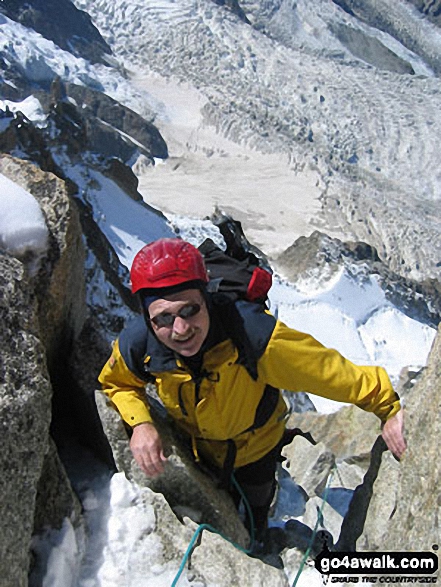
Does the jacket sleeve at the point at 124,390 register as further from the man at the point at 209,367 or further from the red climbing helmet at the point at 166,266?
the red climbing helmet at the point at 166,266

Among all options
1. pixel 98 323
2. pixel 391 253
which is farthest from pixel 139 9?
pixel 98 323

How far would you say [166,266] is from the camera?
81.3 inches

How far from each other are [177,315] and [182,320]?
0.03 metres

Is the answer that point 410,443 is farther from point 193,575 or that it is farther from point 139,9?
point 139,9

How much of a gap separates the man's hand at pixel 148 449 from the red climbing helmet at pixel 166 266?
1.92 ft

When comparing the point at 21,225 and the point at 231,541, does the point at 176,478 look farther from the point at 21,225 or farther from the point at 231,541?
the point at 21,225

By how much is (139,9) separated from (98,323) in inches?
2290

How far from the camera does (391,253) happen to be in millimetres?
30109

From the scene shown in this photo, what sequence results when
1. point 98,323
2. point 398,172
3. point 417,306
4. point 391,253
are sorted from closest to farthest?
point 98,323
point 417,306
point 391,253
point 398,172

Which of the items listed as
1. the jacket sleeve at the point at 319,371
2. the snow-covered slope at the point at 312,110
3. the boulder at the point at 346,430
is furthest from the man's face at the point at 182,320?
the snow-covered slope at the point at 312,110

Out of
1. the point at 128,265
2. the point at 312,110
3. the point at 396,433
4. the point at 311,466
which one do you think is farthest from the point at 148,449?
the point at 312,110

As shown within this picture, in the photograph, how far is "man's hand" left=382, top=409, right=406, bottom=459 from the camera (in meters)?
2.22

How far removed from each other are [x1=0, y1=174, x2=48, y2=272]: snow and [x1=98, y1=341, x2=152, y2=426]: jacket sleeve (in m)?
0.53

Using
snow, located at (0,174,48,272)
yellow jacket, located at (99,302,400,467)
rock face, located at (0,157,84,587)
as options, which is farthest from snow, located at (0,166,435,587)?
yellow jacket, located at (99,302,400,467)
